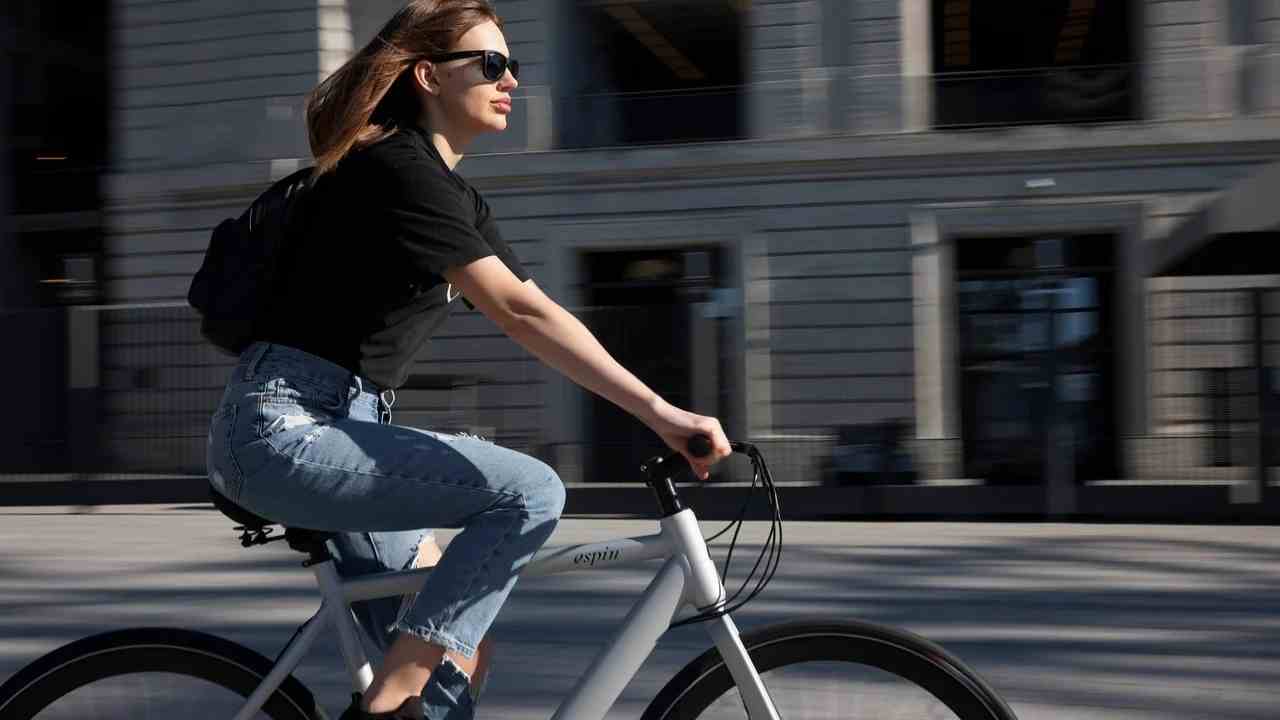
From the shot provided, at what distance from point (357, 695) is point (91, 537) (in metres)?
8.87

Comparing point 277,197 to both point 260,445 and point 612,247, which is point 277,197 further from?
point 612,247

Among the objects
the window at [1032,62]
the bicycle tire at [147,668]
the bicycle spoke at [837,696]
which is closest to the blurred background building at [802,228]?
the window at [1032,62]

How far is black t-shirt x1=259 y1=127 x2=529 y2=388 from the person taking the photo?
229cm

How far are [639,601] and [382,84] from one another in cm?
91

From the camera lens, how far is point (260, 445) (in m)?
2.36

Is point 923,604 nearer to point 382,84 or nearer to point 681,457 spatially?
point 681,457

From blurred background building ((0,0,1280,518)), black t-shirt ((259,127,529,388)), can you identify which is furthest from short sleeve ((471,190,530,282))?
blurred background building ((0,0,1280,518))

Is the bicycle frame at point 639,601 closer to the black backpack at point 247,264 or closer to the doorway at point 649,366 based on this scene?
the black backpack at point 247,264

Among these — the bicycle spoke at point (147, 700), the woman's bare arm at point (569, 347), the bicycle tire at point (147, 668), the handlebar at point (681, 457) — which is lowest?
the bicycle spoke at point (147, 700)

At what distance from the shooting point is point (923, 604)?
666cm

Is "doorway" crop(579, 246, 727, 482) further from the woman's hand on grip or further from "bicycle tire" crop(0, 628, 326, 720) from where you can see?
the woman's hand on grip

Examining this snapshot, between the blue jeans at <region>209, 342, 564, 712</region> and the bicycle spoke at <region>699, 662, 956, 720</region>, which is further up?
the blue jeans at <region>209, 342, 564, 712</region>

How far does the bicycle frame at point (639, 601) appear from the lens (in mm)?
2365

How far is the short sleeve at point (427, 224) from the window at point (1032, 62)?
1617cm
